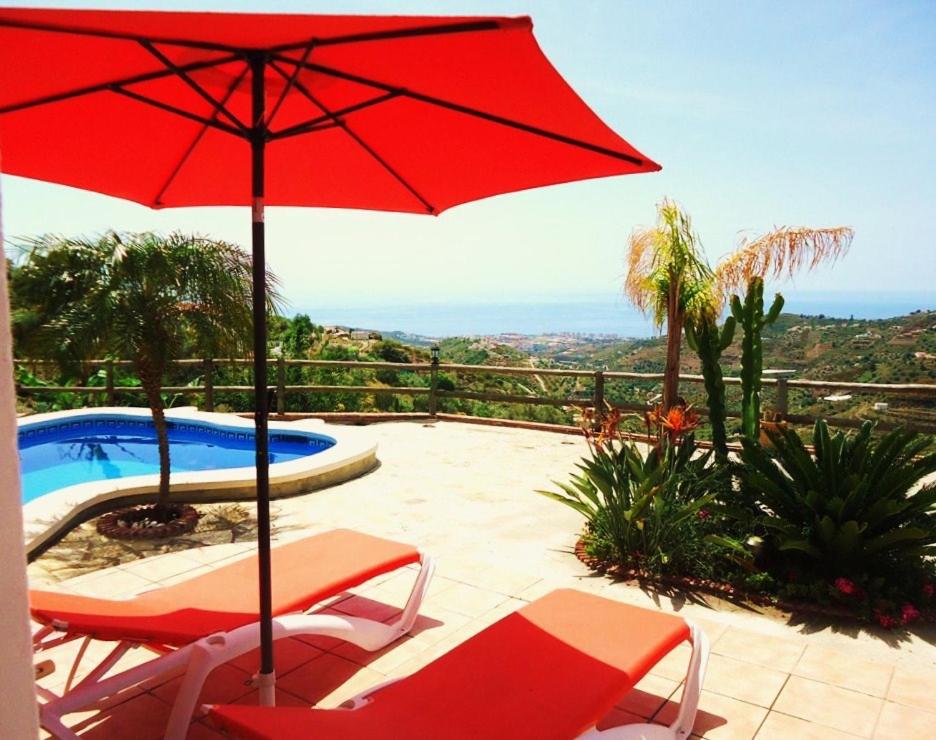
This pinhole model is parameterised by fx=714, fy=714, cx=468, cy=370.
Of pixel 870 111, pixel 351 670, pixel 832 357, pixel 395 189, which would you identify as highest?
pixel 870 111

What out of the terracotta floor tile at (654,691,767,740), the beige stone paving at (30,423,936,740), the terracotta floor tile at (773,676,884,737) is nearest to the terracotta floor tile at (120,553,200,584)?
the beige stone paving at (30,423,936,740)

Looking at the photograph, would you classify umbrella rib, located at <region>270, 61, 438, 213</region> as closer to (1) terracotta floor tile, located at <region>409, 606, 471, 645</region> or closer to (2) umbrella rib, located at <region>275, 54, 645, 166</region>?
(2) umbrella rib, located at <region>275, 54, 645, 166</region>

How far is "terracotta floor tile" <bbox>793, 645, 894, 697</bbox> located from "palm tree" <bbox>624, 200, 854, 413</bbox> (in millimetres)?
3154

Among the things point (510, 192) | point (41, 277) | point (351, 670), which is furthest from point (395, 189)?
point (41, 277)

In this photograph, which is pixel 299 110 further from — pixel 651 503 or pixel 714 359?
pixel 714 359

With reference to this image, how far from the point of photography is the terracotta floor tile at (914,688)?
121 inches

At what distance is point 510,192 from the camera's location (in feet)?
10.9

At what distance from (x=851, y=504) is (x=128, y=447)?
8.74 metres

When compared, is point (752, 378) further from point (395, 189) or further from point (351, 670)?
point (351, 670)

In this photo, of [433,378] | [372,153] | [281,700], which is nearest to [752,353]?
[372,153]

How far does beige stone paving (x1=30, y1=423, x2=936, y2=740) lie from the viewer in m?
→ 2.95

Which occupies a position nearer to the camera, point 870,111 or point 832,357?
point 832,357

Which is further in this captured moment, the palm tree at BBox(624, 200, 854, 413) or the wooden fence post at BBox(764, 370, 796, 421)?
the wooden fence post at BBox(764, 370, 796, 421)

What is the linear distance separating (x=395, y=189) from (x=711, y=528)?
298 centimetres
